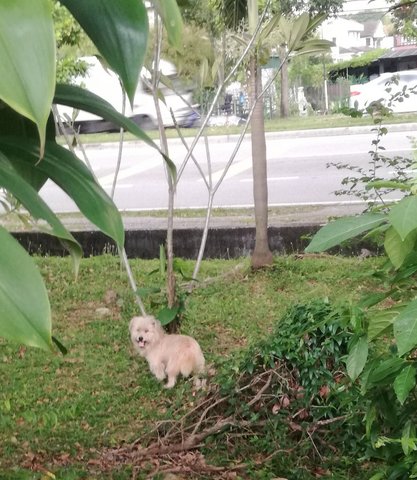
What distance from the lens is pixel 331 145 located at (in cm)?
1324

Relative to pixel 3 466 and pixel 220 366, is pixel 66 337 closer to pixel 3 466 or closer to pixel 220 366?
pixel 220 366

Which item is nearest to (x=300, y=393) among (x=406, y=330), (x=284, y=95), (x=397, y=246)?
(x=397, y=246)

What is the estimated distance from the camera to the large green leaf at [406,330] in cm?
139

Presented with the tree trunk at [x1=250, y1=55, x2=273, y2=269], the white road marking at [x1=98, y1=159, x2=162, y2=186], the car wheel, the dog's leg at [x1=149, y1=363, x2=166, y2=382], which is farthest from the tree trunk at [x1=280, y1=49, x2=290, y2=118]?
the dog's leg at [x1=149, y1=363, x2=166, y2=382]

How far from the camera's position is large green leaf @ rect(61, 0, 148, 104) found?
0.98 metres

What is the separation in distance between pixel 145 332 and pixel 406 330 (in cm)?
265

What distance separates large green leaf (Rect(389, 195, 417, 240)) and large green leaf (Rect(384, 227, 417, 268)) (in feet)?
0.72

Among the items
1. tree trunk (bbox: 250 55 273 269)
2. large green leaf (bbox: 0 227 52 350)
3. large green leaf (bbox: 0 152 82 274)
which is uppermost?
large green leaf (bbox: 0 152 82 274)

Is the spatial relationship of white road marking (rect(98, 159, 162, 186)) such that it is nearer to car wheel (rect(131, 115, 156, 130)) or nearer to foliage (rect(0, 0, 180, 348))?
car wheel (rect(131, 115, 156, 130))

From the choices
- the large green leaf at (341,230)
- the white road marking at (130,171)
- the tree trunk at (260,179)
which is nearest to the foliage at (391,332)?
the large green leaf at (341,230)

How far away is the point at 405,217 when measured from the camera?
53.0 inches

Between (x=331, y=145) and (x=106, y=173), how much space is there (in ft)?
12.3

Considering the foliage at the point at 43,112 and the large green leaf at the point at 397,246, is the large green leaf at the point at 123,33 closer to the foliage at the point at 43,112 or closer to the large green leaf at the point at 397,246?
the foliage at the point at 43,112

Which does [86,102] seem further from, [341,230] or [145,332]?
[145,332]
